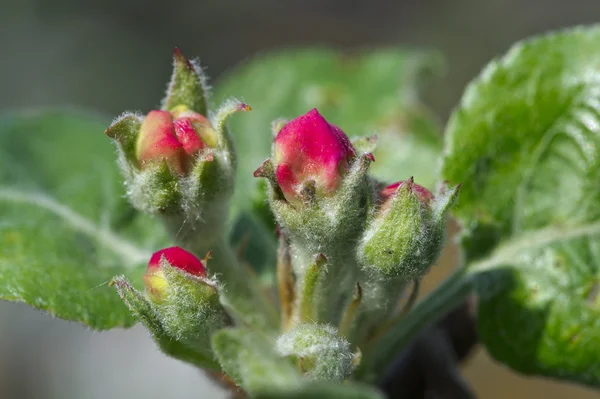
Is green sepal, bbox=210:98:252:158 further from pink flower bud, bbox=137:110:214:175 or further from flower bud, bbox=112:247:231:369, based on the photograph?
flower bud, bbox=112:247:231:369

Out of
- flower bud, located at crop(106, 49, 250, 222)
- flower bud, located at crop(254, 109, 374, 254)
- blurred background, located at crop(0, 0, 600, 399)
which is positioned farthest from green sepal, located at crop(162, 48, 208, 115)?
blurred background, located at crop(0, 0, 600, 399)

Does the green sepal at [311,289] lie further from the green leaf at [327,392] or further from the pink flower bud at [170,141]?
the green leaf at [327,392]

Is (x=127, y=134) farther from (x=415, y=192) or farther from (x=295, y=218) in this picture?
(x=415, y=192)

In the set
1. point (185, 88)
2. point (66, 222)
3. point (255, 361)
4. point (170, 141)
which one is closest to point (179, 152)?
point (170, 141)

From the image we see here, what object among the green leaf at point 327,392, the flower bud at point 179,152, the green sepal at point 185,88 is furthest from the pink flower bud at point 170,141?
the green leaf at point 327,392

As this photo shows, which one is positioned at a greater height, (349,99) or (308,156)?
(349,99)
